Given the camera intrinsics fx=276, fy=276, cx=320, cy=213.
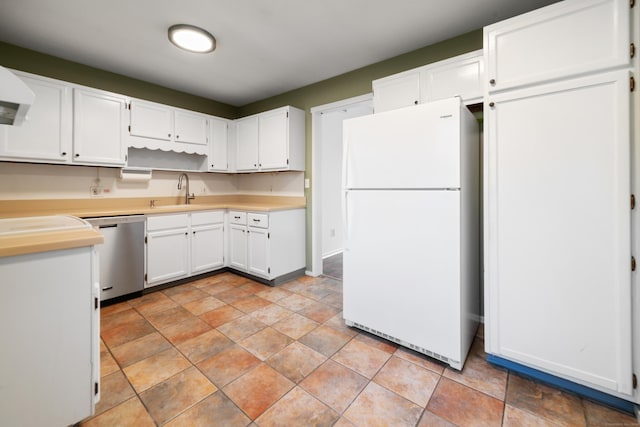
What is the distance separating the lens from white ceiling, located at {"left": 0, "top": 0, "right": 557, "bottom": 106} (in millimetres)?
2053

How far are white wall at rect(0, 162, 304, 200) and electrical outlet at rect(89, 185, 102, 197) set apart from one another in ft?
0.11

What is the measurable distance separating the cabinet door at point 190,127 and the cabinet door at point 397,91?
93.9 inches

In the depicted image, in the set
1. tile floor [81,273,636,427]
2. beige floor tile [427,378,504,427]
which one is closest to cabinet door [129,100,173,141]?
tile floor [81,273,636,427]

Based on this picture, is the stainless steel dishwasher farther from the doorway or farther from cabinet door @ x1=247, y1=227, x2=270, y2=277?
the doorway

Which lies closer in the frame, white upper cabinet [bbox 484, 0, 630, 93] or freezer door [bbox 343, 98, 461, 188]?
white upper cabinet [bbox 484, 0, 630, 93]

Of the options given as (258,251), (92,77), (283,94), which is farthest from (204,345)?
(283,94)

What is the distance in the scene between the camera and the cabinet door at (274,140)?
11.5ft

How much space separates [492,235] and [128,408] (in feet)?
7.45

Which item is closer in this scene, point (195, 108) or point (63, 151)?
point (63, 151)

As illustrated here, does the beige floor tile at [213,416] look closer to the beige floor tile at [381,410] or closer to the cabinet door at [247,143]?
the beige floor tile at [381,410]

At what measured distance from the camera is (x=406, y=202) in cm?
189

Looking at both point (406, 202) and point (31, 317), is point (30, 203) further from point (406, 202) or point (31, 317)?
point (406, 202)

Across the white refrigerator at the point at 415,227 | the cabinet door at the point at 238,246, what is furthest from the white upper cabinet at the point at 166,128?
the white refrigerator at the point at 415,227

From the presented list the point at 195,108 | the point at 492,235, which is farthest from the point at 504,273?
the point at 195,108
